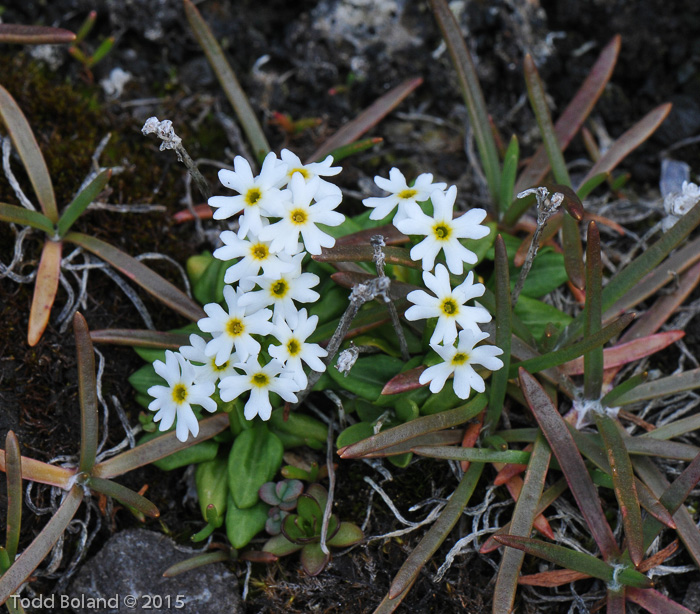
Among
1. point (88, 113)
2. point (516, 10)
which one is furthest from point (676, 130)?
point (88, 113)

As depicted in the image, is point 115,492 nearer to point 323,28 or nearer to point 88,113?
point 88,113

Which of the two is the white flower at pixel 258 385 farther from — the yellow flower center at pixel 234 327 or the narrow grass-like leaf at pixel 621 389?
the narrow grass-like leaf at pixel 621 389

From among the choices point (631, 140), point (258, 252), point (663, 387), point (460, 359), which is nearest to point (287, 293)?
point (258, 252)

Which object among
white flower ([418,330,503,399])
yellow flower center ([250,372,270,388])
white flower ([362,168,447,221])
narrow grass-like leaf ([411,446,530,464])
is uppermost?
white flower ([362,168,447,221])

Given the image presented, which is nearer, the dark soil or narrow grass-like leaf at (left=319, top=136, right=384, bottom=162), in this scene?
narrow grass-like leaf at (left=319, top=136, right=384, bottom=162)

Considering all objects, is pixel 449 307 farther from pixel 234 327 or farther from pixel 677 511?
pixel 677 511

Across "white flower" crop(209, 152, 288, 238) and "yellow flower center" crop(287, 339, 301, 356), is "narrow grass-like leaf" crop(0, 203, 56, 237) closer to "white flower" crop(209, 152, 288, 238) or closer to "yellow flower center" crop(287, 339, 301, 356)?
"white flower" crop(209, 152, 288, 238)

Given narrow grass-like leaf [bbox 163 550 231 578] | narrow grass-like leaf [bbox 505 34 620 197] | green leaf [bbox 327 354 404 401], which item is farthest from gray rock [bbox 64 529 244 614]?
narrow grass-like leaf [bbox 505 34 620 197]

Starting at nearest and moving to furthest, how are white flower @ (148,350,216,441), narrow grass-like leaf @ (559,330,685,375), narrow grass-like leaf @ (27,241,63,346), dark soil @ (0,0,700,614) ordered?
white flower @ (148,350,216,441)
narrow grass-like leaf @ (27,241,63,346)
narrow grass-like leaf @ (559,330,685,375)
dark soil @ (0,0,700,614)
